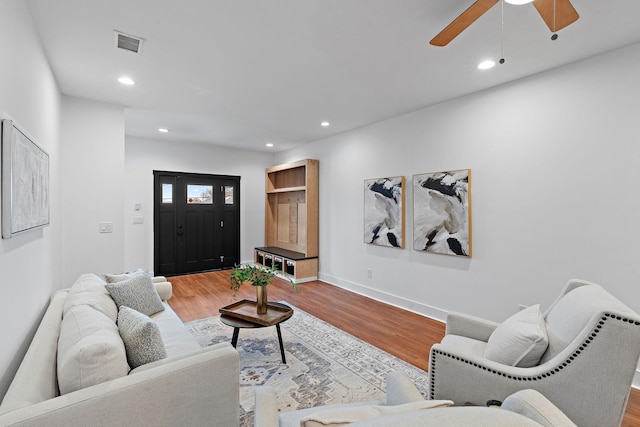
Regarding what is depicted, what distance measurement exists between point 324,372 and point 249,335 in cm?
101

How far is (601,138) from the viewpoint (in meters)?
2.40

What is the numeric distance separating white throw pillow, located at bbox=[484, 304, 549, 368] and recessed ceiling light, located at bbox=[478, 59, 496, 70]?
2085 mm

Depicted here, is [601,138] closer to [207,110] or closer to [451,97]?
[451,97]

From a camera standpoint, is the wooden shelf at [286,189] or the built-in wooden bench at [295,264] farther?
the wooden shelf at [286,189]

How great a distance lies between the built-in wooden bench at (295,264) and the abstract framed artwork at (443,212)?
2.14 m

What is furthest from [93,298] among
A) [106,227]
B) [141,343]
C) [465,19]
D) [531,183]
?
[531,183]

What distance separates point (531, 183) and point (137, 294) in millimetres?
3604

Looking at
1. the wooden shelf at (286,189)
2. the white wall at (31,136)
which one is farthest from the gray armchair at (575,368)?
the wooden shelf at (286,189)

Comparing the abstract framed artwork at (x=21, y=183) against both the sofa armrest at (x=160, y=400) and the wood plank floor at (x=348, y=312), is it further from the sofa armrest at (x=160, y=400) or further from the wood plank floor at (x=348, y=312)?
the wood plank floor at (x=348, y=312)

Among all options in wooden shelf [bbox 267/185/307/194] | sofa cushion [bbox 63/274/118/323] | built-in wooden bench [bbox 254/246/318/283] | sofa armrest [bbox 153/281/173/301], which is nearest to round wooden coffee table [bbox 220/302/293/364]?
sofa cushion [bbox 63/274/118/323]

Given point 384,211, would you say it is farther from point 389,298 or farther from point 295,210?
point 295,210

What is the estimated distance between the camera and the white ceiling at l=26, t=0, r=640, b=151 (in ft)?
6.19

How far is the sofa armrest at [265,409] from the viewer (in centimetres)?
Result: 106

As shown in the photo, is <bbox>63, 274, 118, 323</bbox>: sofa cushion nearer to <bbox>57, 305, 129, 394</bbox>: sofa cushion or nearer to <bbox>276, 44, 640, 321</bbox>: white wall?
<bbox>57, 305, 129, 394</bbox>: sofa cushion
